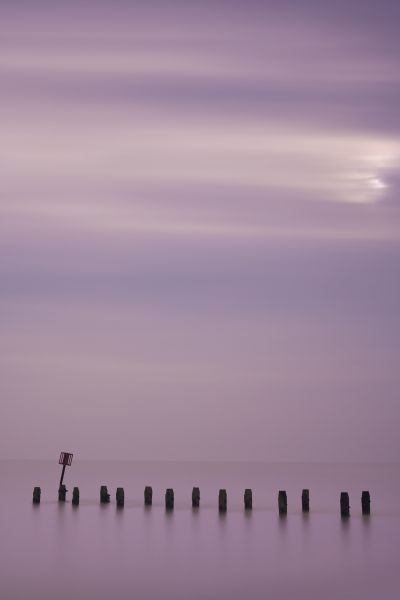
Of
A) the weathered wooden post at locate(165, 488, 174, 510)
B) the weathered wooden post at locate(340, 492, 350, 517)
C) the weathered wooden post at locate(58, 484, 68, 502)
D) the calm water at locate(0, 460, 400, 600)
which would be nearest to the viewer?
the calm water at locate(0, 460, 400, 600)

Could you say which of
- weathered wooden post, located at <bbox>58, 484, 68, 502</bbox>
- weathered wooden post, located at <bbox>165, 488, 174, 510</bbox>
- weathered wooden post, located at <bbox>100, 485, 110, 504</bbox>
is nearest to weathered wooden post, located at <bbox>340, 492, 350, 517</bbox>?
weathered wooden post, located at <bbox>165, 488, 174, 510</bbox>

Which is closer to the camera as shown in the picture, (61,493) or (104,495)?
(104,495)

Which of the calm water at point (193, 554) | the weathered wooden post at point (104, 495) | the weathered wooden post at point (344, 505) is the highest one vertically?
the weathered wooden post at point (104, 495)

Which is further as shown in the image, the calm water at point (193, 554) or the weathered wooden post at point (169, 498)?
the weathered wooden post at point (169, 498)

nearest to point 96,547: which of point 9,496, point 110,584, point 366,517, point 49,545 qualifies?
point 49,545

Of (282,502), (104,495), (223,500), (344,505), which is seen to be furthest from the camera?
(104,495)

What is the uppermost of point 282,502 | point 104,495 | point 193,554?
point 104,495

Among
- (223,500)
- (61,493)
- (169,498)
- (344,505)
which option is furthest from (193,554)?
(61,493)

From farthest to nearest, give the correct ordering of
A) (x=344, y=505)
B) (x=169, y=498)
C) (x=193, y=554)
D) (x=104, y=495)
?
(x=104, y=495) < (x=169, y=498) < (x=344, y=505) < (x=193, y=554)

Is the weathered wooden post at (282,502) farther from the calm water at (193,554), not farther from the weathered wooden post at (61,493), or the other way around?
the weathered wooden post at (61,493)

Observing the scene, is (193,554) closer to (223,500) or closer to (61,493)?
(223,500)

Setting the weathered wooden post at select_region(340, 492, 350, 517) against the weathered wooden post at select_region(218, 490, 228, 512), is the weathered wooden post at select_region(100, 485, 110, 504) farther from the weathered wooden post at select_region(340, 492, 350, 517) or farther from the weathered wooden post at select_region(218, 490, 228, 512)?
the weathered wooden post at select_region(340, 492, 350, 517)

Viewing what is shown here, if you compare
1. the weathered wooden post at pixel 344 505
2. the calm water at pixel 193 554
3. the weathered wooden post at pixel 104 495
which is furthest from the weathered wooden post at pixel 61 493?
the weathered wooden post at pixel 344 505

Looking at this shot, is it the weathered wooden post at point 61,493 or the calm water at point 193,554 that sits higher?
the weathered wooden post at point 61,493
